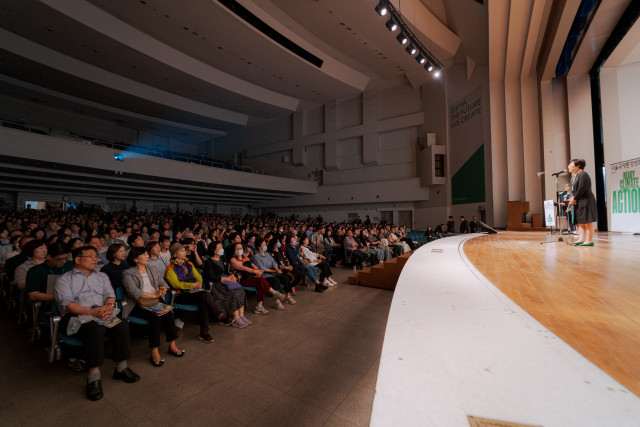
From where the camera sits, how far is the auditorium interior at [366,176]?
3.17 feet

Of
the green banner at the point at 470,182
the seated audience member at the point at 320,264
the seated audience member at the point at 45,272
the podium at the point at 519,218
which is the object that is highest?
the green banner at the point at 470,182

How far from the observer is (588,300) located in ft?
4.72

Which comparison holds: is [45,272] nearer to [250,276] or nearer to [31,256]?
[31,256]

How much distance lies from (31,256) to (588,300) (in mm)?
4647

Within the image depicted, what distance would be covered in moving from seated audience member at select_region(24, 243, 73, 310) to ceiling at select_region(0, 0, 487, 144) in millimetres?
10725

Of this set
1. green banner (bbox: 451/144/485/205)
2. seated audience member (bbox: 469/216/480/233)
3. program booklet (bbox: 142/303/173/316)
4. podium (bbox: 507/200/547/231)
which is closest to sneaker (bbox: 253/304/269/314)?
program booklet (bbox: 142/303/173/316)

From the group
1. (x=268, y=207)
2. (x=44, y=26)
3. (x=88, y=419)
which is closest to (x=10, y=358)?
(x=88, y=419)

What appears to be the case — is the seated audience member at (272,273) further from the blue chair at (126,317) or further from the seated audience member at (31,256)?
the seated audience member at (31,256)

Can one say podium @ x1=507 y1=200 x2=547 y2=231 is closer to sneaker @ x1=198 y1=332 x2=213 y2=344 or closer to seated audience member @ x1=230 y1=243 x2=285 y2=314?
seated audience member @ x1=230 y1=243 x2=285 y2=314

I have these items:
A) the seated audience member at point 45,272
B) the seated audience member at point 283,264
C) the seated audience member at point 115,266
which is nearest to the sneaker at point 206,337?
the seated audience member at point 115,266

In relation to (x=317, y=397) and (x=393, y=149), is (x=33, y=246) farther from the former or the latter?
→ (x=393, y=149)

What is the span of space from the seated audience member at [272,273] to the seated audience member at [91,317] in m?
2.02

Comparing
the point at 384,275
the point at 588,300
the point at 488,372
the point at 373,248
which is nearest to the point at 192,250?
the point at 384,275

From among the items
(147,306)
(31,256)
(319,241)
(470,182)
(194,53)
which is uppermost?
(194,53)
